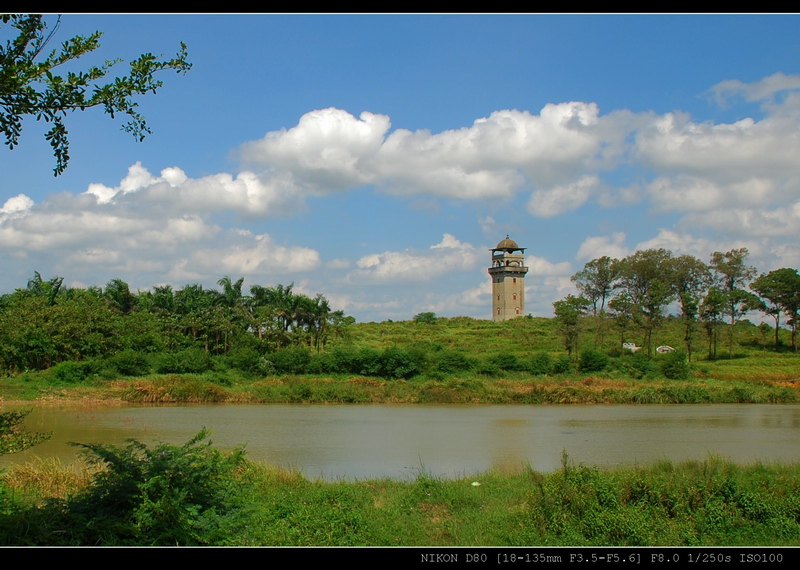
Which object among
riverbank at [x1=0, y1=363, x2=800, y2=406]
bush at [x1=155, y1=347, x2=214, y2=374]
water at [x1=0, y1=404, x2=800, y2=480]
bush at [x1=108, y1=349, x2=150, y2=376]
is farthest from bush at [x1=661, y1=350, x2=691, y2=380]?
bush at [x1=108, y1=349, x2=150, y2=376]

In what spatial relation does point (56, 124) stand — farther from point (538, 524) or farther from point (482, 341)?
point (482, 341)

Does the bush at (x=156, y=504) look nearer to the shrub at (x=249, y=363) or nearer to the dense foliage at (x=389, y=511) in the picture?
the dense foliage at (x=389, y=511)

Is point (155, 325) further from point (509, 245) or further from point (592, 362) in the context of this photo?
point (509, 245)

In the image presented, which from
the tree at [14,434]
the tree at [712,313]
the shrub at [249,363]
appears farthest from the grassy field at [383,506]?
the tree at [712,313]

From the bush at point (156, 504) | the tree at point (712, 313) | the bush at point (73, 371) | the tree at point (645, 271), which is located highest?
the tree at point (645, 271)

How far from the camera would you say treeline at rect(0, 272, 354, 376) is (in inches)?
1406

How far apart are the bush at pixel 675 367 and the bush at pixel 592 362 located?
10.3 ft

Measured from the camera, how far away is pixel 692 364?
131 ft

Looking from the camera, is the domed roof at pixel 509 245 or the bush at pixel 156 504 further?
the domed roof at pixel 509 245

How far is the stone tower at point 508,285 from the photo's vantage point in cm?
6788

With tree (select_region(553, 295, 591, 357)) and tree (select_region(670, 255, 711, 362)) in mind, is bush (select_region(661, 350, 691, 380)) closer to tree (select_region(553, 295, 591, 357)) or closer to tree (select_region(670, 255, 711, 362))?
tree (select_region(553, 295, 591, 357))

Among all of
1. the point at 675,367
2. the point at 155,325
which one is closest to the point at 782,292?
the point at 675,367

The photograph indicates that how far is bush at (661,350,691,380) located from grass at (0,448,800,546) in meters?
28.8

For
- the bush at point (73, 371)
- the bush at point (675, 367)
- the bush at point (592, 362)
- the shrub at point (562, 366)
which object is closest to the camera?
the bush at point (73, 371)
